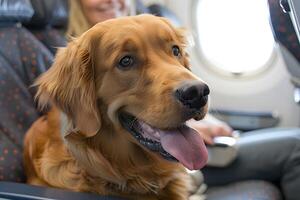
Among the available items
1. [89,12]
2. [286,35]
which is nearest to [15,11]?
[89,12]

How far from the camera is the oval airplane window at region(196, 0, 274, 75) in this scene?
3.66m

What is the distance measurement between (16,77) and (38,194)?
68 centimetres

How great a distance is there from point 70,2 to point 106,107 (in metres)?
1.03

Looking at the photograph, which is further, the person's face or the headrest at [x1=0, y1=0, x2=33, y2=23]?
the person's face

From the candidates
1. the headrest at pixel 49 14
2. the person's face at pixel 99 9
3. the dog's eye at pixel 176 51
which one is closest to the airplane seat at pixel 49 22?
the headrest at pixel 49 14

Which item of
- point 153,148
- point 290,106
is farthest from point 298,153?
point 290,106

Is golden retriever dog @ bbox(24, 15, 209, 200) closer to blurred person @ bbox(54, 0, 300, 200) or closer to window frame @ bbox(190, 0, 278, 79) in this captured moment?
blurred person @ bbox(54, 0, 300, 200)

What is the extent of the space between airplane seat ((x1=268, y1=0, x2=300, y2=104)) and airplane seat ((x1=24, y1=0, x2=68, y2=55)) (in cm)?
96

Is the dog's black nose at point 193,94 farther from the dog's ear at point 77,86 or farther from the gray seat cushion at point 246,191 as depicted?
the gray seat cushion at point 246,191

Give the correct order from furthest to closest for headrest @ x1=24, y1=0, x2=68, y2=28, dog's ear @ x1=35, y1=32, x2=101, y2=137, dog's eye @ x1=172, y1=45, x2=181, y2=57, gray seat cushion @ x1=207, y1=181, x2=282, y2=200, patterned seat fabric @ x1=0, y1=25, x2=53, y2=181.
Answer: headrest @ x1=24, y1=0, x2=68, y2=28 → gray seat cushion @ x1=207, y1=181, x2=282, y2=200 → patterned seat fabric @ x1=0, y1=25, x2=53, y2=181 → dog's eye @ x1=172, y1=45, x2=181, y2=57 → dog's ear @ x1=35, y1=32, x2=101, y2=137

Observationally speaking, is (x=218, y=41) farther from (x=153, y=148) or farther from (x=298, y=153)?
(x=153, y=148)

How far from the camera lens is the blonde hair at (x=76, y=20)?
2.15m

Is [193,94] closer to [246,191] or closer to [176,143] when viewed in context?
[176,143]

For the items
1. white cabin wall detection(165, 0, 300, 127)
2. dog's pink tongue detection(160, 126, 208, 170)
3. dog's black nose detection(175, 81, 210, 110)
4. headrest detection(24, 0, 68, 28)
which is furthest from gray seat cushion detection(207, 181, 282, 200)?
white cabin wall detection(165, 0, 300, 127)
